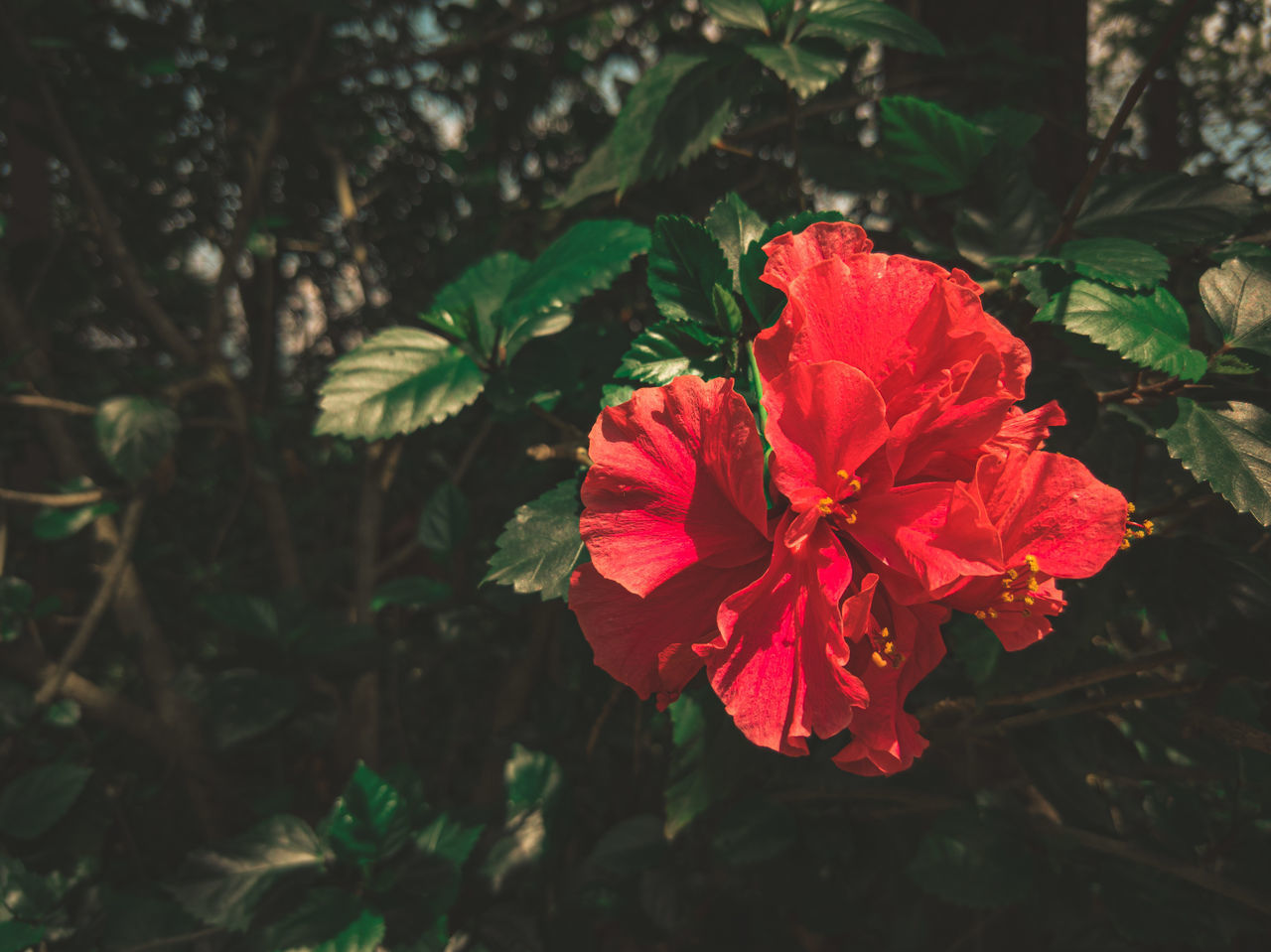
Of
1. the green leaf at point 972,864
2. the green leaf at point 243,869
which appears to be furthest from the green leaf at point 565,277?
the green leaf at point 972,864

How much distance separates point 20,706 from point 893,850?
169cm

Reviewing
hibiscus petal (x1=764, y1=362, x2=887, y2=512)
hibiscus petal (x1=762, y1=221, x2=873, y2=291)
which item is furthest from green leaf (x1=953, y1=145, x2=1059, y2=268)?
hibiscus petal (x1=764, y1=362, x2=887, y2=512)

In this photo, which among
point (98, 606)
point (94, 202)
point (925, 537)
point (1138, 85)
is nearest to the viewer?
point (925, 537)

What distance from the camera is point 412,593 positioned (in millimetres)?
1389

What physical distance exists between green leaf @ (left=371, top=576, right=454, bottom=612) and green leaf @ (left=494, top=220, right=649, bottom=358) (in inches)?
25.4

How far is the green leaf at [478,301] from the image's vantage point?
0.91m

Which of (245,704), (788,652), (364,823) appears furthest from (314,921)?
(788,652)

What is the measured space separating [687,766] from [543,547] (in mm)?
394

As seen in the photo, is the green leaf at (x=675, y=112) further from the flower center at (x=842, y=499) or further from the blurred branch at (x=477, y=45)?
the blurred branch at (x=477, y=45)

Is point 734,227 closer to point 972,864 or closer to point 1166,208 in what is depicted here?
point 1166,208

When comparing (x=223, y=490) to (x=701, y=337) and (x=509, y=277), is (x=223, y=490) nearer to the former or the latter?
(x=509, y=277)

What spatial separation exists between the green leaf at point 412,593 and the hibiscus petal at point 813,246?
3.28 ft

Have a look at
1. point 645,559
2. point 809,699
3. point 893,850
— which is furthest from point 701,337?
point 893,850

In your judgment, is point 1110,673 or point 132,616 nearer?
point 1110,673
